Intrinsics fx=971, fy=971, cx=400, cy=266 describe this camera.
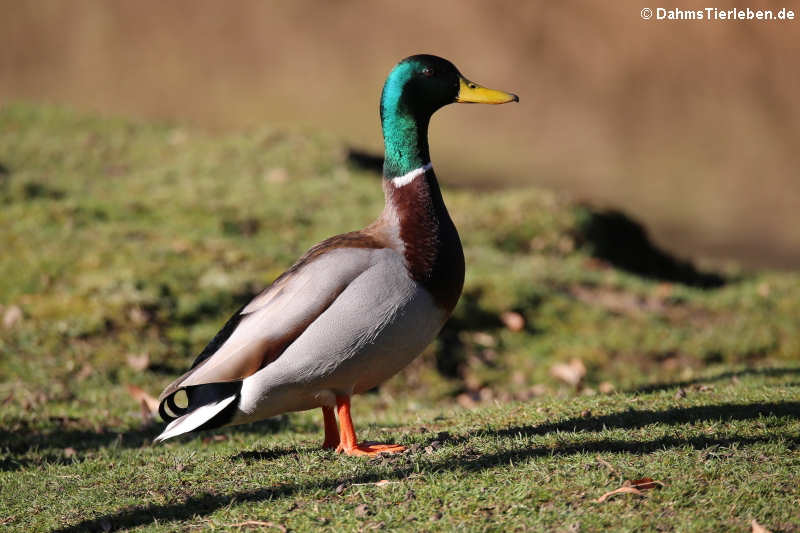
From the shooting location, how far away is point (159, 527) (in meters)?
3.13

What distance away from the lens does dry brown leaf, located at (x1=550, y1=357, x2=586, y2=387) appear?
22.3ft

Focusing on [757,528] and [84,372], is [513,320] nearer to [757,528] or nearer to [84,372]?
[84,372]

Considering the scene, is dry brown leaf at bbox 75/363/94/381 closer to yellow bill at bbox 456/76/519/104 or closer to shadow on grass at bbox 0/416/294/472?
shadow on grass at bbox 0/416/294/472

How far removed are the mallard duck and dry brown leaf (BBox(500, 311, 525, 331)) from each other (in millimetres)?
3779

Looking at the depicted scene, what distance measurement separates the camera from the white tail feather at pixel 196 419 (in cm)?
353

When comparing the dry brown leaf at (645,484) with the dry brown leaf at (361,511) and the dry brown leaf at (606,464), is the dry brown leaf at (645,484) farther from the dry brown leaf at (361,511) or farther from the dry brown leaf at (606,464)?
the dry brown leaf at (361,511)

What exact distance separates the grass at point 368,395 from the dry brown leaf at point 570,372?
80 millimetres

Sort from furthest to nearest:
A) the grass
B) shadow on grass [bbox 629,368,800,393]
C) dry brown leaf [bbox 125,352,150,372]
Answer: dry brown leaf [bbox 125,352,150,372] → shadow on grass [bbox 629,368,800,393] → the grass

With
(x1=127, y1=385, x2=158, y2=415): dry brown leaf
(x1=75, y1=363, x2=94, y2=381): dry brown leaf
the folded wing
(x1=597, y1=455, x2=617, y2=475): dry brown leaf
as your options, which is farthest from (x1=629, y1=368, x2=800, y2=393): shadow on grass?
(x1=75, y1=363, x2=94, y2=381): dry brown leaf

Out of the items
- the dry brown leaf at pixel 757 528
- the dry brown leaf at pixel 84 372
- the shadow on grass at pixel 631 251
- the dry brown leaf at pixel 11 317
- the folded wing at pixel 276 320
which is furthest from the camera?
the shadow on grass at pixel 631 251

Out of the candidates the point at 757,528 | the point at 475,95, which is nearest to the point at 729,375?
the point at 475,95

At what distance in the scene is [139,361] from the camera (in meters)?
6.36

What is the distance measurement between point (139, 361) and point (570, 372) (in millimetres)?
2949

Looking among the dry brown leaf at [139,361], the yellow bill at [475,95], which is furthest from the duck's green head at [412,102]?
the dry brown leaf at [139,361]
